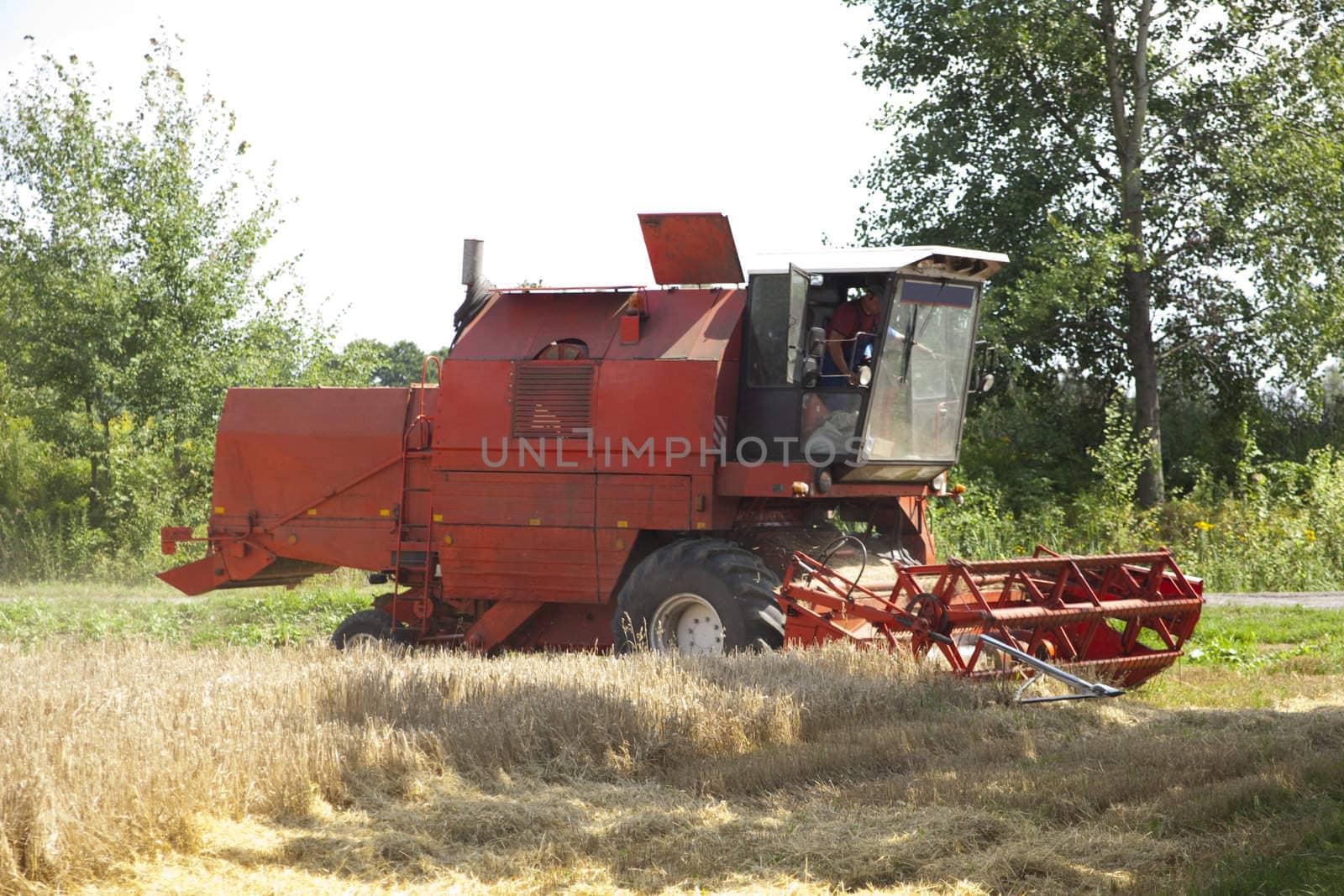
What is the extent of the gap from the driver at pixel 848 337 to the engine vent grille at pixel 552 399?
1.78 meters

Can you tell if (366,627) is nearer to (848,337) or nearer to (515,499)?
(515,499)

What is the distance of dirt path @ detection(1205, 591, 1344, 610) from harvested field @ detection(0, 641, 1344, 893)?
5725mm

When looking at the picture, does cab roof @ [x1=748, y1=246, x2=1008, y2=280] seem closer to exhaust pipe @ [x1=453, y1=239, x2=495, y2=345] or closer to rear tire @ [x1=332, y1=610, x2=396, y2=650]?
exhaust pipe @ [x1=453, y1=239, x2=495, y2=345]

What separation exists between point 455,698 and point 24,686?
2.13 m

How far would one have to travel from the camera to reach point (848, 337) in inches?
388

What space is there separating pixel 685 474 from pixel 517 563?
1.55 m

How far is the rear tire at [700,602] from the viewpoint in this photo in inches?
359

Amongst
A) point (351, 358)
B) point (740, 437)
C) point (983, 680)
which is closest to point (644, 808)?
point (983, 680)

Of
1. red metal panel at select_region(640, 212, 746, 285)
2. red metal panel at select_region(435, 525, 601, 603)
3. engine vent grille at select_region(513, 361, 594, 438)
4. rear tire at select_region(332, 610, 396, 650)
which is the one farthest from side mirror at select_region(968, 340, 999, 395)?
rear tire at select_region(332, 610, 396, 650)

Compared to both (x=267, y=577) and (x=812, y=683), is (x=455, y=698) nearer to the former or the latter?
(x=812, y=683)

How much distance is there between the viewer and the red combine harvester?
9.17 metres

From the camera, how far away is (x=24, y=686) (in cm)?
689

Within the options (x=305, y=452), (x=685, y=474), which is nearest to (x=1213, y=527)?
(x=685, y=474)

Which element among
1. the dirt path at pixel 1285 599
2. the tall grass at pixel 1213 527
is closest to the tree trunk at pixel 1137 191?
the tall grass at pixel 1213 527
